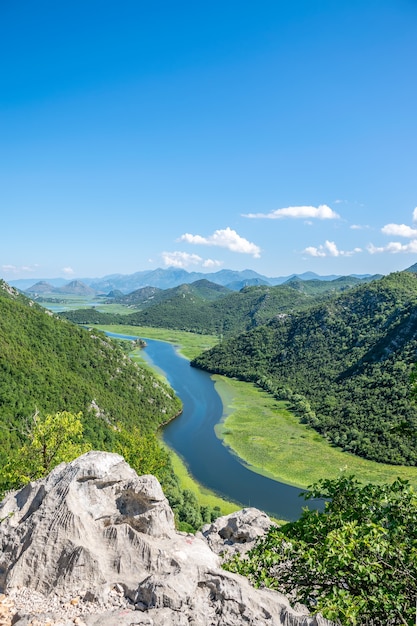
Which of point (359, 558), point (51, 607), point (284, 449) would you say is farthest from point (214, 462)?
point (359, 558)

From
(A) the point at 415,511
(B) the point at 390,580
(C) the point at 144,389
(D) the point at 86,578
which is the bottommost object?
(C) the point at 144,389

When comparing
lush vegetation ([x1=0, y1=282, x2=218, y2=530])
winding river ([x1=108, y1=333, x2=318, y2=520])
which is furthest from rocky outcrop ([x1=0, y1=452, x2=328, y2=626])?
winding river ([x1=108, y1=333, x2=318, y2=520])

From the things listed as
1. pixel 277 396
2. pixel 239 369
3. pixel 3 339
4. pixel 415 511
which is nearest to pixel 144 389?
pixel 3 339

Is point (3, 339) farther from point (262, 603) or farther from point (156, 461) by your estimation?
point (262, 603)

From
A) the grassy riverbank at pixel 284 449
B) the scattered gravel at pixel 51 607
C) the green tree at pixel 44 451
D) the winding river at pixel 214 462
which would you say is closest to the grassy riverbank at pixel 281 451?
the grassy riverbank at pixel 284 449

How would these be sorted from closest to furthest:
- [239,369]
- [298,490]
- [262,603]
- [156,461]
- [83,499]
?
[262,603] < [83,499] < [156,461] < [298,490] < [239,369]

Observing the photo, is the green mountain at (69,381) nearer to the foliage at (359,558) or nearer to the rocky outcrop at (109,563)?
the rocky outcrop at (109,563)

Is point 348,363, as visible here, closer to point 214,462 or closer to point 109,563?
point 214,462
